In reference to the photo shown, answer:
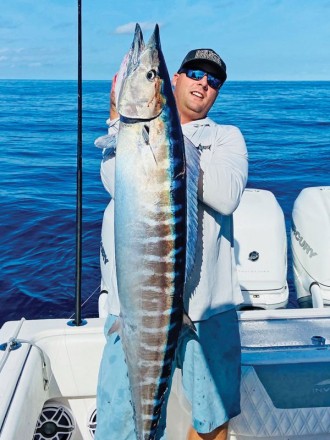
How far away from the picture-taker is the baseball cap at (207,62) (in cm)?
235

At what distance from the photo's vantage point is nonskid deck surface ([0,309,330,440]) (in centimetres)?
291

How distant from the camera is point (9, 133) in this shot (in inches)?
755

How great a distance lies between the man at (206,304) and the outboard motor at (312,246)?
2.13 m

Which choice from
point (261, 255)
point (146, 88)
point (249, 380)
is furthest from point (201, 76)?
point (261, 255)

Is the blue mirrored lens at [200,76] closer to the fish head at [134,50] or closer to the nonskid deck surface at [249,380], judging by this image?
the fish head at [134,50]

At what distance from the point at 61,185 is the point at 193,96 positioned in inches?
387

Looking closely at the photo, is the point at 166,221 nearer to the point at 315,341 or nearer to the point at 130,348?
the point at 130,348

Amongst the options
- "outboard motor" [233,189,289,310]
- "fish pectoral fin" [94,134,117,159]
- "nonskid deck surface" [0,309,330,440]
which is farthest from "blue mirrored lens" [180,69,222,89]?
"outboard motor" [233,189,289,310]

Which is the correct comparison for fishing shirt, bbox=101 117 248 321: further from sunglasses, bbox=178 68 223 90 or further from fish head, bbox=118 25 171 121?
fish head, bbox=118 25 171 121

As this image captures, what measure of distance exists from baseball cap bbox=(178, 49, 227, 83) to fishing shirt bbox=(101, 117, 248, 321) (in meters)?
0.22

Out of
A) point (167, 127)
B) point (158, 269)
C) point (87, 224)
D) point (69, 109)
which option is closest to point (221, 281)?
point (158, 269)

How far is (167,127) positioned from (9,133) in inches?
734

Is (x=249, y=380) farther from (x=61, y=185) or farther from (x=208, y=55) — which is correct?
(x=61, y=185)

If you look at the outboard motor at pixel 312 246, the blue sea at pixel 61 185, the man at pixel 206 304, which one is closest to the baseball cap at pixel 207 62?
the man at pixel 206 304
